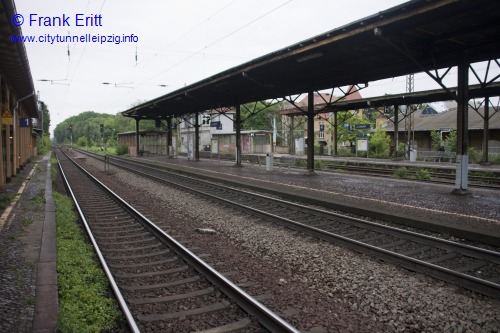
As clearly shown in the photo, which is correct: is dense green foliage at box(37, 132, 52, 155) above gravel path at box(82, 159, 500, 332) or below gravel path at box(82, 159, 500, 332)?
above

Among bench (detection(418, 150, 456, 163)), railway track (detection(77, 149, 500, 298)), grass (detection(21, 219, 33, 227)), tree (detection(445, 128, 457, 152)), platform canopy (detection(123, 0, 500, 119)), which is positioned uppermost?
platform canopy (detection(123, 0, 500, 119))

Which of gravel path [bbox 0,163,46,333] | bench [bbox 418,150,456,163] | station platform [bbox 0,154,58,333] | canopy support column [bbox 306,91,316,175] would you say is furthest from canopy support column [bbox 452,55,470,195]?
bench [bbox 418,150,456,163]

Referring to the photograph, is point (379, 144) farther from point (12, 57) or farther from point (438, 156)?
point (12, 57)

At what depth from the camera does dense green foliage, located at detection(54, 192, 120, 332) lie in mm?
3931

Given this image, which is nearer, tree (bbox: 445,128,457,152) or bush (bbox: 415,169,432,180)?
bush (bbox: 415,169,432,180)

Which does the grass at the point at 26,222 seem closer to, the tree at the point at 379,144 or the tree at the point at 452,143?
the tree at the point at 452,143

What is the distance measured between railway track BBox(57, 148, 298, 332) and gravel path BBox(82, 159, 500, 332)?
14.9 inches

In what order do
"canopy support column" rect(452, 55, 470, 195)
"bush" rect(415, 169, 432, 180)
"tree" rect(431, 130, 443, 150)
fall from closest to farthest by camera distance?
"canopy support column" rect(452, 55, 470, 195) < "bush" rect(415, 169, 432, 180) < "tree" rect(431, 130, 443, 150)

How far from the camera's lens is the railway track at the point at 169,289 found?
4.07 meters

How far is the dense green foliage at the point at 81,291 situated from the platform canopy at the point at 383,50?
9168 mm

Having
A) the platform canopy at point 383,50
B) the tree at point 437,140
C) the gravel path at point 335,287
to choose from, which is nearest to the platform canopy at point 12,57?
the gravel path at point 335,287

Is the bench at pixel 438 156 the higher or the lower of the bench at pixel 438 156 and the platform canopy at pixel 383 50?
the lower

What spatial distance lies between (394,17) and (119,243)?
28.9 feet

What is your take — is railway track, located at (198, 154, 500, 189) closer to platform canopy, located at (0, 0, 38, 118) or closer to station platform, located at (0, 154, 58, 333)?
station platform, located at (0, 154, 58, 333)
